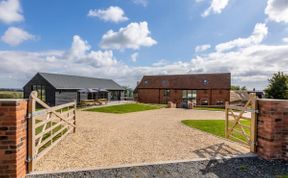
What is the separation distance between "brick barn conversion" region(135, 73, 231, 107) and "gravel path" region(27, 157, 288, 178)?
71.8 feet

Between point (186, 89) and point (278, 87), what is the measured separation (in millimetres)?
12177

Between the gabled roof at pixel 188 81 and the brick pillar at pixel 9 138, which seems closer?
the brick pillar at pixel 9 138

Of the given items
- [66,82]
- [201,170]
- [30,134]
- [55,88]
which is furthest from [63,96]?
[201,170]

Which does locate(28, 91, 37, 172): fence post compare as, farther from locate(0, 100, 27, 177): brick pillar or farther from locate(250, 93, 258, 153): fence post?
locate(250, 93, 258, 153): fence post

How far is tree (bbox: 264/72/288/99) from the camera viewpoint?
Answer: 22609mm

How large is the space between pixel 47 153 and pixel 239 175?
4.82 metres

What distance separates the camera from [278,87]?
75.5 ft

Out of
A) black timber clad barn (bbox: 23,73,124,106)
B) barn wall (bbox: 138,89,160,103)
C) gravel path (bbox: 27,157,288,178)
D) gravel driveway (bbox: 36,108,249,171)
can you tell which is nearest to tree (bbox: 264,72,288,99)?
barn wall (bbox: 138,89,160,103)

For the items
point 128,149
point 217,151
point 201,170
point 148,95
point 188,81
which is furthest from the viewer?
point 148,95

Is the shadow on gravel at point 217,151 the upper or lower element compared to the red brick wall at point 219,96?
lower

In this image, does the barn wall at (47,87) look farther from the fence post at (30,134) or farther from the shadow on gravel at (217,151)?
the shadow on gravel at (217,151)

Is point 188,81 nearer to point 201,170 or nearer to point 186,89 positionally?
point 186,89

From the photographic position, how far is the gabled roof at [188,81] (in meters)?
28.2

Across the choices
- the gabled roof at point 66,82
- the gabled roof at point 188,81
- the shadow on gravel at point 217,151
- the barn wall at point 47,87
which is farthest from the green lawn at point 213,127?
the gabled roof at point 188,81
